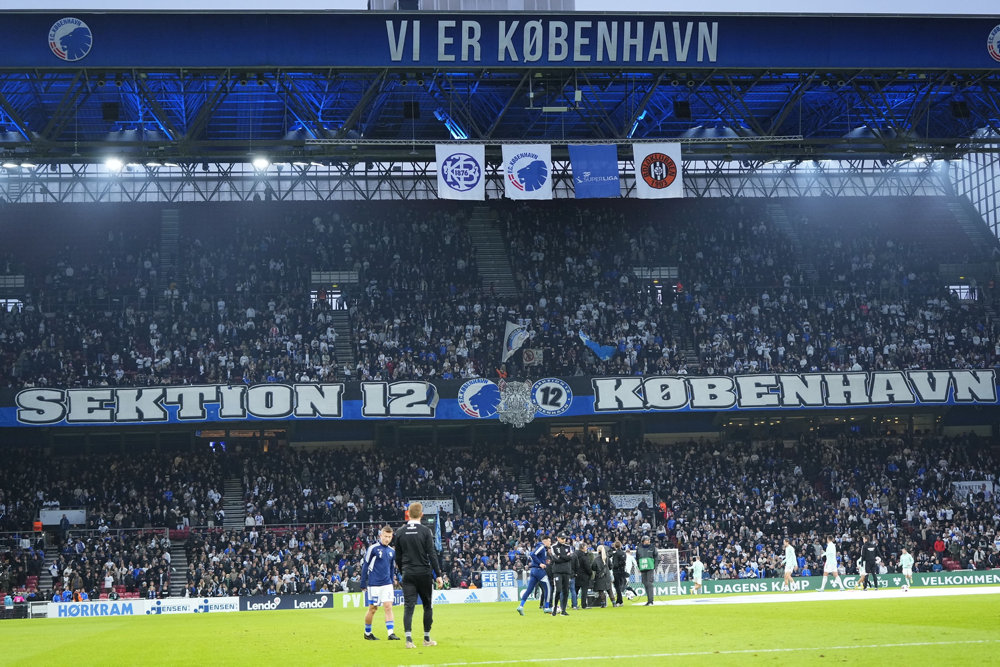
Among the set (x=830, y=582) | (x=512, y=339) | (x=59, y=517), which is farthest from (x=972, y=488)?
(x=59, y=517)

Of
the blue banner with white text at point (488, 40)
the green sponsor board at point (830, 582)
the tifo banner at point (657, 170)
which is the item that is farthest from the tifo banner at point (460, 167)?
the green sponsor board at point (830, 582)

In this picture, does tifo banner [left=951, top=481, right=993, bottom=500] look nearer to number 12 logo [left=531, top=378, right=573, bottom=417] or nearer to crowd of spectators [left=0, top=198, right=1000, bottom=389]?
crowd of spectators [left=0, top=198, right=1000, bottom=389]

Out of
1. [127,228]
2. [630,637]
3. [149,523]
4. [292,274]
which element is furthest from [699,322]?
[630,637]

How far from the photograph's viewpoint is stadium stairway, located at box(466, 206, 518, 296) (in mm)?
55094

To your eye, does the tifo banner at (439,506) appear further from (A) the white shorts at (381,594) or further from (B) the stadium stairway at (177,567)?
(A) the white shorts at (381,594)

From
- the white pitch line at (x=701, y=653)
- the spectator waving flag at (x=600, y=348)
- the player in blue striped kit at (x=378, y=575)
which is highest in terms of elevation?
the spectator waving flag at (x=600, y=348)

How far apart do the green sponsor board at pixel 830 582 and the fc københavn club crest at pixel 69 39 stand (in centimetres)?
2510

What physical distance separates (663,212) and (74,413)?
103ft

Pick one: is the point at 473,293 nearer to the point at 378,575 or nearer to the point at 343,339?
the point at 343,339

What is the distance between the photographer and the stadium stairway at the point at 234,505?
44.4 metres

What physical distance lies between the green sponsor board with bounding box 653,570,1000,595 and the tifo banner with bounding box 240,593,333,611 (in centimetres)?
1089

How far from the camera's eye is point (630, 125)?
38.6 m

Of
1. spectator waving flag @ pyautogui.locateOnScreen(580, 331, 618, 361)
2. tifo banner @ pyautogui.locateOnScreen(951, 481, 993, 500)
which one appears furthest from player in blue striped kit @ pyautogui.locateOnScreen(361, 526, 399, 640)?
tifo banner @ pyautogui.locateOnScreen(951, 481, 993, 500)

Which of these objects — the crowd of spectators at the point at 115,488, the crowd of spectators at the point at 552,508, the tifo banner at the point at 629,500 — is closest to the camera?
the crowd of spectators at the point at 552,508
